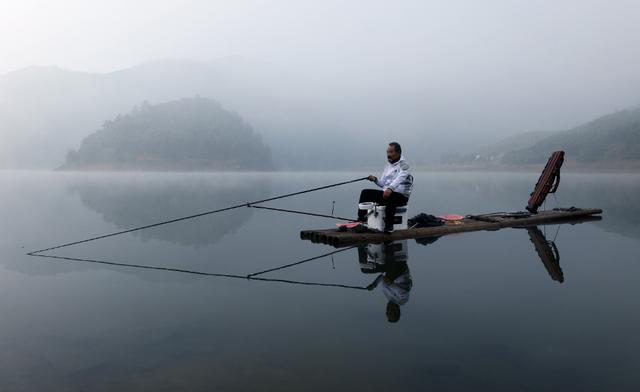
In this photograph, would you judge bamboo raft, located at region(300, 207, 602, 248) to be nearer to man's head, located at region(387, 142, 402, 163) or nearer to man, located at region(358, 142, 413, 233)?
man, located at region(358, 142, 413, 233)

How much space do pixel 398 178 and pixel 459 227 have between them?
4086 millimetres

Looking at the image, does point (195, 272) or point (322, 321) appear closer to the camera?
point (322, 321)

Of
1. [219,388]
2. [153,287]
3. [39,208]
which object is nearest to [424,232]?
[153,287]

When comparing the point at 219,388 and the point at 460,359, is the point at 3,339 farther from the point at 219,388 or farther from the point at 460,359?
the point at 460,359

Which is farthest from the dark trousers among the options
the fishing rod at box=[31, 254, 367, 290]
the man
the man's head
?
the fishing rod at box=[31, 254, 367, 290]

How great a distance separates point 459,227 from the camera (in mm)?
14945

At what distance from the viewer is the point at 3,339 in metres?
5.83

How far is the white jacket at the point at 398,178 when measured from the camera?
12086 millimetres

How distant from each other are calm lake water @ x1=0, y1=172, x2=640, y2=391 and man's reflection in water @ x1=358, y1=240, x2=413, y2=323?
0.06m

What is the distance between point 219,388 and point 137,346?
5.45ft

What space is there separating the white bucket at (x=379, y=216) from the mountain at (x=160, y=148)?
171m

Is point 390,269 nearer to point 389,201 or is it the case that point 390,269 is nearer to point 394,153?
point 389,201

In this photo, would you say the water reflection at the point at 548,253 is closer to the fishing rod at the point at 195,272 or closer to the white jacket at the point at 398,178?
the white jacket at the point at 398,178

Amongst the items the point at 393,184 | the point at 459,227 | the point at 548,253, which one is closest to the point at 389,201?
the point at 393,184
